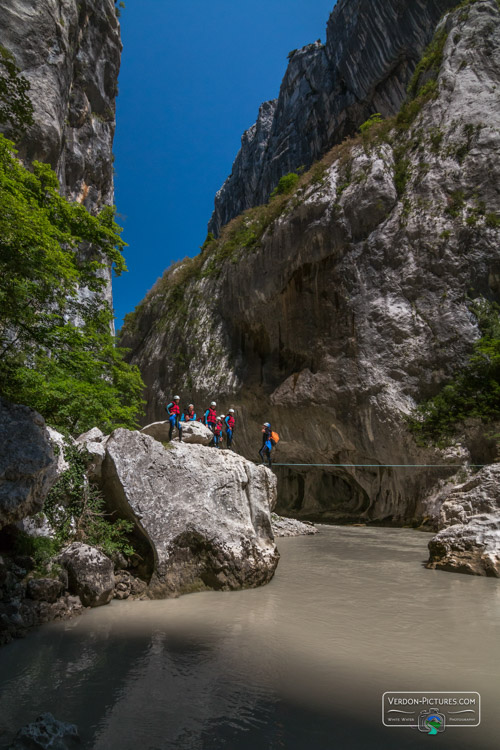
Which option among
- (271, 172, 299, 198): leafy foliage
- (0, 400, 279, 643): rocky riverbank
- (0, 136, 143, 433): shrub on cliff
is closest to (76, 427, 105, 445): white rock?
(0, 400, 279, 643): rocky riverbank

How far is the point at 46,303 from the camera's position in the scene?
9.45 metres

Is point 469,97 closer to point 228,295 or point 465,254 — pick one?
point 465,254

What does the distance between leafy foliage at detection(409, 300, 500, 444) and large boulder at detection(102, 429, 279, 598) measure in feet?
30.8

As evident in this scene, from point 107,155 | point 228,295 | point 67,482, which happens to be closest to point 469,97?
point 228,295

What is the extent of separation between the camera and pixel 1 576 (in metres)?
5.66

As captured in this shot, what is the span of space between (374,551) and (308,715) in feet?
28.7

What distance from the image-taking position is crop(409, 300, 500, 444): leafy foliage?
14898mm

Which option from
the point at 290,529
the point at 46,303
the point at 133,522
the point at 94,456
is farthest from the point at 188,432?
the point at 290,529

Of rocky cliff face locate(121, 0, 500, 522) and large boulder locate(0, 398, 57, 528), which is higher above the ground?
rocky cliff face locate(121, 0, 500, 522)

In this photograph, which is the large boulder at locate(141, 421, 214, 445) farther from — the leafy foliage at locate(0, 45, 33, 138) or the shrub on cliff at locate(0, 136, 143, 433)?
the leafy foliage at locate(0, 45, 33, 138)

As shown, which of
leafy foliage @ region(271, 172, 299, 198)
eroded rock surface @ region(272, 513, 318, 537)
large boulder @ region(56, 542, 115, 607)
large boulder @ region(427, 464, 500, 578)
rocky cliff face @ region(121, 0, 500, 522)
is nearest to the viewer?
large boulder @ region(56, 542, 115, 607)

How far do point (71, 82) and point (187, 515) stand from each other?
24929 mm

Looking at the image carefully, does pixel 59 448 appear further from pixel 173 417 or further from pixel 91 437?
pixel 173 417

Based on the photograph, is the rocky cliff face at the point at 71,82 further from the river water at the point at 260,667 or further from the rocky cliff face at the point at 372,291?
the river water at the point at 260,667
